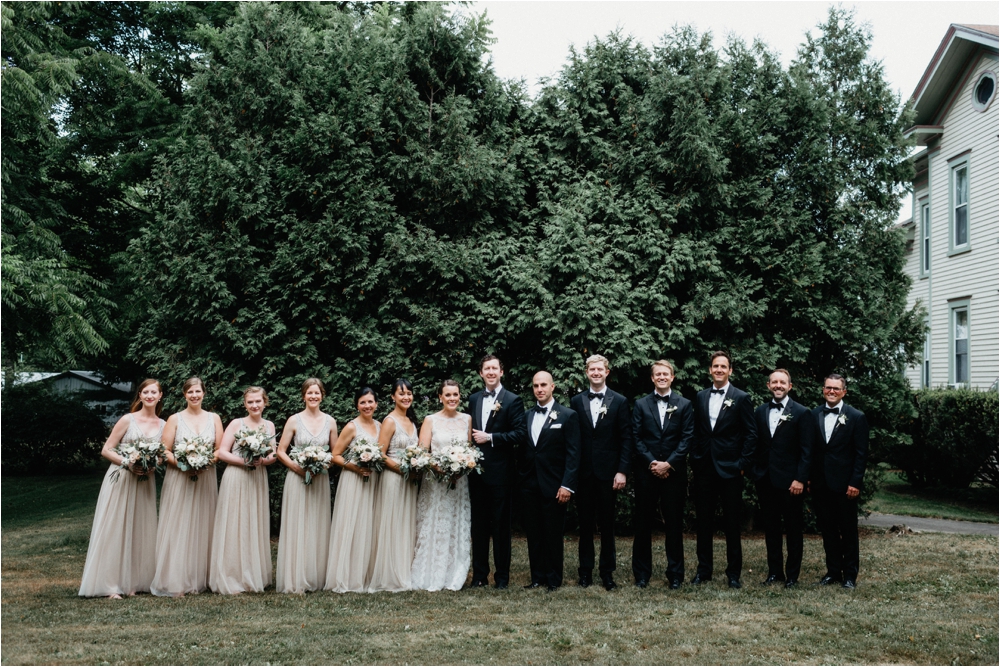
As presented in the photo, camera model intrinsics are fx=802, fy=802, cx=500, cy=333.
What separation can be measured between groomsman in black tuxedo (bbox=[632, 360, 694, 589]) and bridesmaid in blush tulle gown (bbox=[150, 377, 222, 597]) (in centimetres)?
426

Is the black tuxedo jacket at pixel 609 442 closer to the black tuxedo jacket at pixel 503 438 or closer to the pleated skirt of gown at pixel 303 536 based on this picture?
the black tuxedo jacket at pixel 503 438

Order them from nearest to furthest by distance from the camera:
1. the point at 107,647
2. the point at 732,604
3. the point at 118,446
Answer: the point at 107,647 < the point at 732,604 < the point at 118,446

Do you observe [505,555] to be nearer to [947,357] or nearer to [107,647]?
[107,647]

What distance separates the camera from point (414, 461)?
25.3ft

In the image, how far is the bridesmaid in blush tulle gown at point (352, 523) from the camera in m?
7.79

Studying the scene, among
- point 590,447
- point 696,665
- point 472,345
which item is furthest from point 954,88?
point 696,665

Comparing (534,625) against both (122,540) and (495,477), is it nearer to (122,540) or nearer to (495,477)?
(495,477)

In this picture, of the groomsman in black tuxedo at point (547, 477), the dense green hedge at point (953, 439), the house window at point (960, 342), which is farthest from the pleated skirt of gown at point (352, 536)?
the house window at point (960, 342)

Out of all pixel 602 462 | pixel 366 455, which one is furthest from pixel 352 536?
pixel 602 462

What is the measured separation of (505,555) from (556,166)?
20.6 ft

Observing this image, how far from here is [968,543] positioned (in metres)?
10.7

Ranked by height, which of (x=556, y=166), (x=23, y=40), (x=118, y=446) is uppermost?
(x=23, y=40)

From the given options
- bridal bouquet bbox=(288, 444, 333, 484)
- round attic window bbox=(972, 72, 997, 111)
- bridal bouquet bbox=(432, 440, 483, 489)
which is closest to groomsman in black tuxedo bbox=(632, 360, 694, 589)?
bridal bouquet bbox=(432, 440, 483, 489)

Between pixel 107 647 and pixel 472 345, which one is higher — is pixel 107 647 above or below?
below
